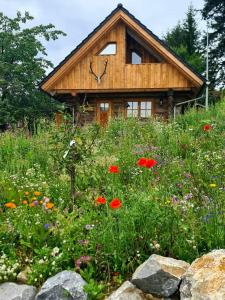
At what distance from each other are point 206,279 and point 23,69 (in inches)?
895

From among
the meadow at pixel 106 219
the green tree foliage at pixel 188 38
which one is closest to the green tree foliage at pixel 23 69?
the green tree foliage at pixel 188 38

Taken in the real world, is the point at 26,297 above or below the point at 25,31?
below

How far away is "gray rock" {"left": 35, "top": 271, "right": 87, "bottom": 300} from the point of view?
137 inches

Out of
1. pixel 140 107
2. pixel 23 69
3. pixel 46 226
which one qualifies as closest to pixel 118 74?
pixel 140 107

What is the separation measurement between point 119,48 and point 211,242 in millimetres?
14679

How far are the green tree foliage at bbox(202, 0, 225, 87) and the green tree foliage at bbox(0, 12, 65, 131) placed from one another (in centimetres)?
1435

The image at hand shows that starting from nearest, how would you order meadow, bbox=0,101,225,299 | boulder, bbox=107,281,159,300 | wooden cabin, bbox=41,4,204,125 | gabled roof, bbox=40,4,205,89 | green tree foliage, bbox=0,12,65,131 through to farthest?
boulder, bbox=107,281,159,300 → meadow, bbox=0,101,225,299 → gabled roof, bbox=40,4,205,89 → wooden cabin, bbox=41,4,204,125 → green tree foliage, bbox=0,12,65,131

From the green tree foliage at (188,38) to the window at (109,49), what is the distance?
17584mm

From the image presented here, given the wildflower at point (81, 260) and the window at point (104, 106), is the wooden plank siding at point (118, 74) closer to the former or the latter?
the window at point (104, 106)

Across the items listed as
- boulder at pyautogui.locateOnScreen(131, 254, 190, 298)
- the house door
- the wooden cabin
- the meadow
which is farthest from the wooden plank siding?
boulder at pyautogui.locateOnScreen(131, 254, 190, 298)

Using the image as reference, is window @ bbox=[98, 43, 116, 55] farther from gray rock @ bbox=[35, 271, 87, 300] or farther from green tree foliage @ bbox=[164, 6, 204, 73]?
green tree foliage @ bbox=[164, 6, 204, 73]

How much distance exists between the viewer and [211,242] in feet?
12.4

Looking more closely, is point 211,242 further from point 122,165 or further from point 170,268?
point 122,165

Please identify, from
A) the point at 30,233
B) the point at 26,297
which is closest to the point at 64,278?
the point at 26,297
